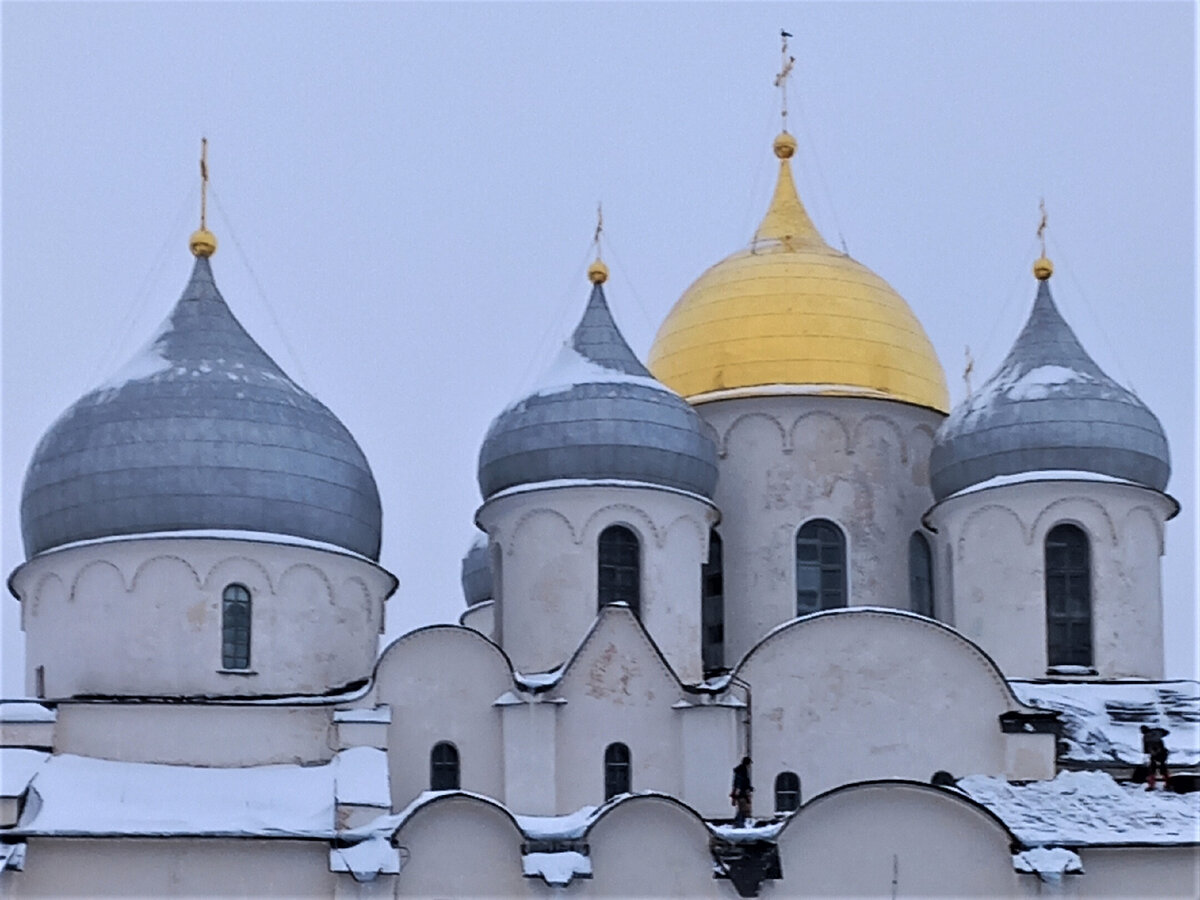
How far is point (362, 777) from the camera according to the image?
2569 cm

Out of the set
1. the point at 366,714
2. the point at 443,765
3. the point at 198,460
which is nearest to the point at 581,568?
the point at 443,765

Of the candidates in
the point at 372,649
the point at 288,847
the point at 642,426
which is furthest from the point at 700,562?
the point at 288,847

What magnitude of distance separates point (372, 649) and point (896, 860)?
6.21m

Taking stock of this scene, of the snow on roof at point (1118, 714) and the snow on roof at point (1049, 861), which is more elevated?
the snow on roof at point (1118, 714)

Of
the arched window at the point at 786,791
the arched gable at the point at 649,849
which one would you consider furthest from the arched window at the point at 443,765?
the arched window at the point at 786,791

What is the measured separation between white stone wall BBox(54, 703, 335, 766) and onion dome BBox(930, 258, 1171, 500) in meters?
6.87

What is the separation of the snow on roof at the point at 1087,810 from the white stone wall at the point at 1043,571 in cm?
226

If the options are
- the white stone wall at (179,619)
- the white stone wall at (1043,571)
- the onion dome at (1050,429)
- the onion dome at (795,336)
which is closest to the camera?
the white stone wall at (179,619)

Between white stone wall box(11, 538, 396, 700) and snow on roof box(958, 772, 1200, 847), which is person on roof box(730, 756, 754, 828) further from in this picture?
white stone wall box(11, 538, 396, 700)

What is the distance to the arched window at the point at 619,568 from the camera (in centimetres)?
2775

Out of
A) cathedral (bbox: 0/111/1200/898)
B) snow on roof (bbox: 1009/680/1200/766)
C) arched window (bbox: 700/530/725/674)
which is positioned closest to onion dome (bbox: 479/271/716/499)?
cathedral (bbox: 0/111/1200/898)

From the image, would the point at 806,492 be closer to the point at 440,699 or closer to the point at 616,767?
the point at 616,767

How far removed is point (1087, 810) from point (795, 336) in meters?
7.25

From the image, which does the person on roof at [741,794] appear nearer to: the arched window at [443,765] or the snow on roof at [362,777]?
the arched window at [443,765]
